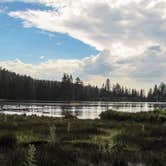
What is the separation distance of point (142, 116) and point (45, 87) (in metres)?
133

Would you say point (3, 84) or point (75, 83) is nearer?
point (3, 84)

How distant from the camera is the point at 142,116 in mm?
29891

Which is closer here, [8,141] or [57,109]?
[8,141]

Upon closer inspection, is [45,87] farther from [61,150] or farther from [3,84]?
[61,150]

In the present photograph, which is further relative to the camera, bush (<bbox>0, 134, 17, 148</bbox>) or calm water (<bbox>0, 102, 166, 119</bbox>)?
calm water (<bbox>0, 102, 166, 119</bbox>)

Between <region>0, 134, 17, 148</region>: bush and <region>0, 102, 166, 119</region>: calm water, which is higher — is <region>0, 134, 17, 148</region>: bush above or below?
above

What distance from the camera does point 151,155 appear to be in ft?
29.9

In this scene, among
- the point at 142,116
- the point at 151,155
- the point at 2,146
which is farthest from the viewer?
the point at 142,116

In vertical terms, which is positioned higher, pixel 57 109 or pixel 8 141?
pixel 8 141

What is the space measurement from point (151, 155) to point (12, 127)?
980cm

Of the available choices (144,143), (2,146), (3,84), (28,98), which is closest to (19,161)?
(2,146)

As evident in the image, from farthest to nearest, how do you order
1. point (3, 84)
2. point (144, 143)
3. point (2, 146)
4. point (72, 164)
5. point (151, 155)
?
1. point (3, 84)
2. point (144, 143)
3. point (2, 146)
4. point (151, 155)
5. point (72, 164)

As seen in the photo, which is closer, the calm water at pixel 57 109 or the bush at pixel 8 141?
the bush at pixel 8 141

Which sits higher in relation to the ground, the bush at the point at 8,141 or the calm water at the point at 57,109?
the bush at the point at 8,141
